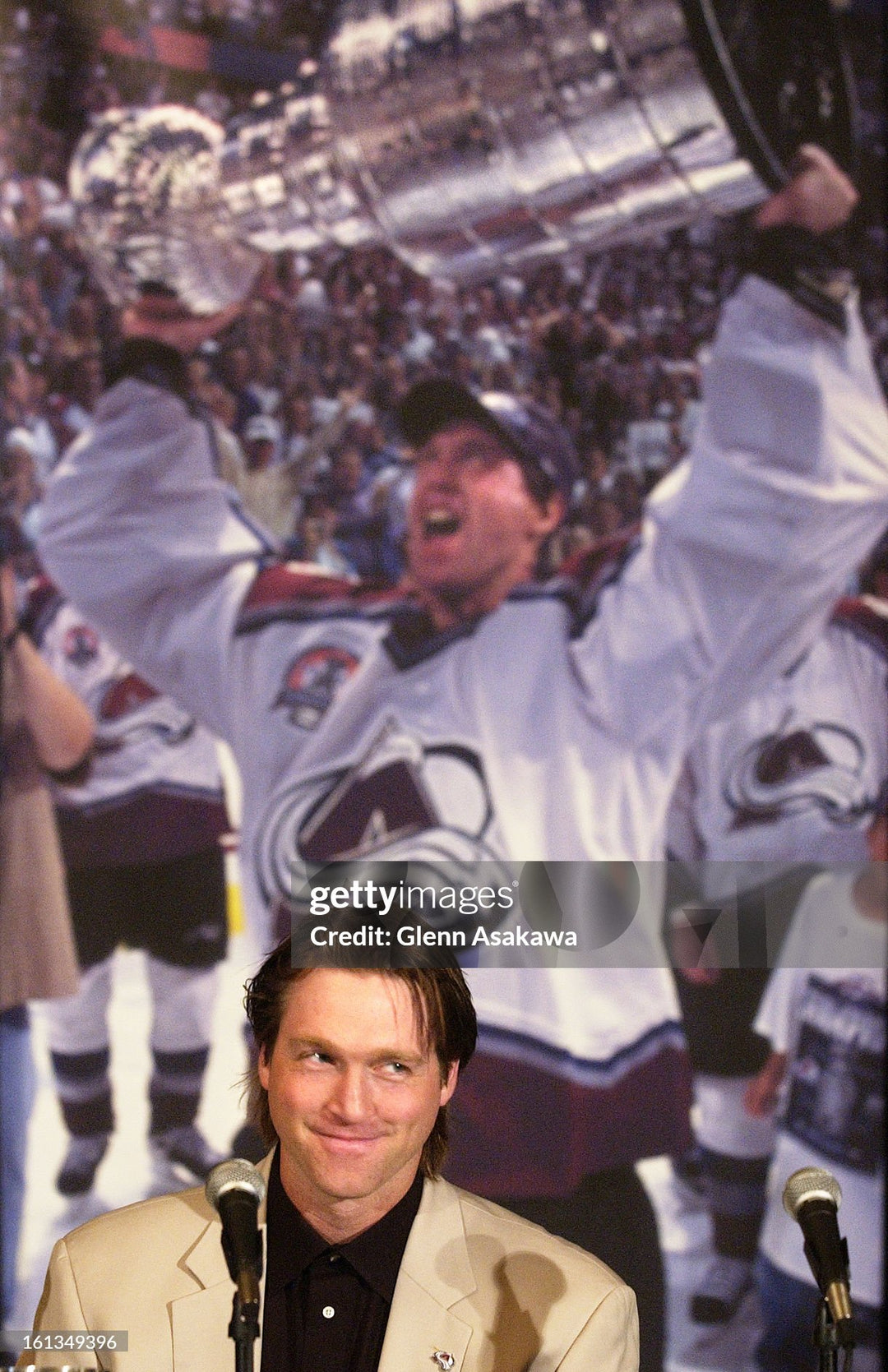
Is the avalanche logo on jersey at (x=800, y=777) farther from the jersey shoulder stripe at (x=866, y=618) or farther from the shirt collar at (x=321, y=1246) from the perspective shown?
the shirt collar at (x=321, y=1246)

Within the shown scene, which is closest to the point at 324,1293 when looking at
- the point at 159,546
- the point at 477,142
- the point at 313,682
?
the point at 313,682

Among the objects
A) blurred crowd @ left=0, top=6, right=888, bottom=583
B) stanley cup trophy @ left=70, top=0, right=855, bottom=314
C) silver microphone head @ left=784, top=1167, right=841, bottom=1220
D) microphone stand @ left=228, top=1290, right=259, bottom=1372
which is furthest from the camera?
blurred crowd @ left=0, top=6, right=888, bottom=583

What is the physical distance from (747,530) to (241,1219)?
6.87ft

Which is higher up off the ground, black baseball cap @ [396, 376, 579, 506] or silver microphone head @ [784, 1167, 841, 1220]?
black baseball cap @ [396, 376, 579, 506]

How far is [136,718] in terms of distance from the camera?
2.99 metres

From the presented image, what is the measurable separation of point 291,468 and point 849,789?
1377mm

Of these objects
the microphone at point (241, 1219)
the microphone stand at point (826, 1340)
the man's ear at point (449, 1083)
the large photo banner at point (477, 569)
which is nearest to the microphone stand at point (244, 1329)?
the microphone at point (241, 1219)

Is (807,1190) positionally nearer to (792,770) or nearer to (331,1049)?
(331,1049)

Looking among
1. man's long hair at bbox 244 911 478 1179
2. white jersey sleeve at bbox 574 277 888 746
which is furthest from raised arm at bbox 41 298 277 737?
man's long hair at bbox 244 911 478 1179

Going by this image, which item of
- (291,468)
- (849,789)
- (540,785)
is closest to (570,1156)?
(540,785)

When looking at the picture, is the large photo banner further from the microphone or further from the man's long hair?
the microphone

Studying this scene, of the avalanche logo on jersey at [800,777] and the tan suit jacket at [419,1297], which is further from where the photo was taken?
the avalanche logo on jersey at [800,777]

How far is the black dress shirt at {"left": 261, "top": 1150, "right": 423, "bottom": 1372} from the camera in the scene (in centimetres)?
129

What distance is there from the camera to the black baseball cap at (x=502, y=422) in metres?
2.93
